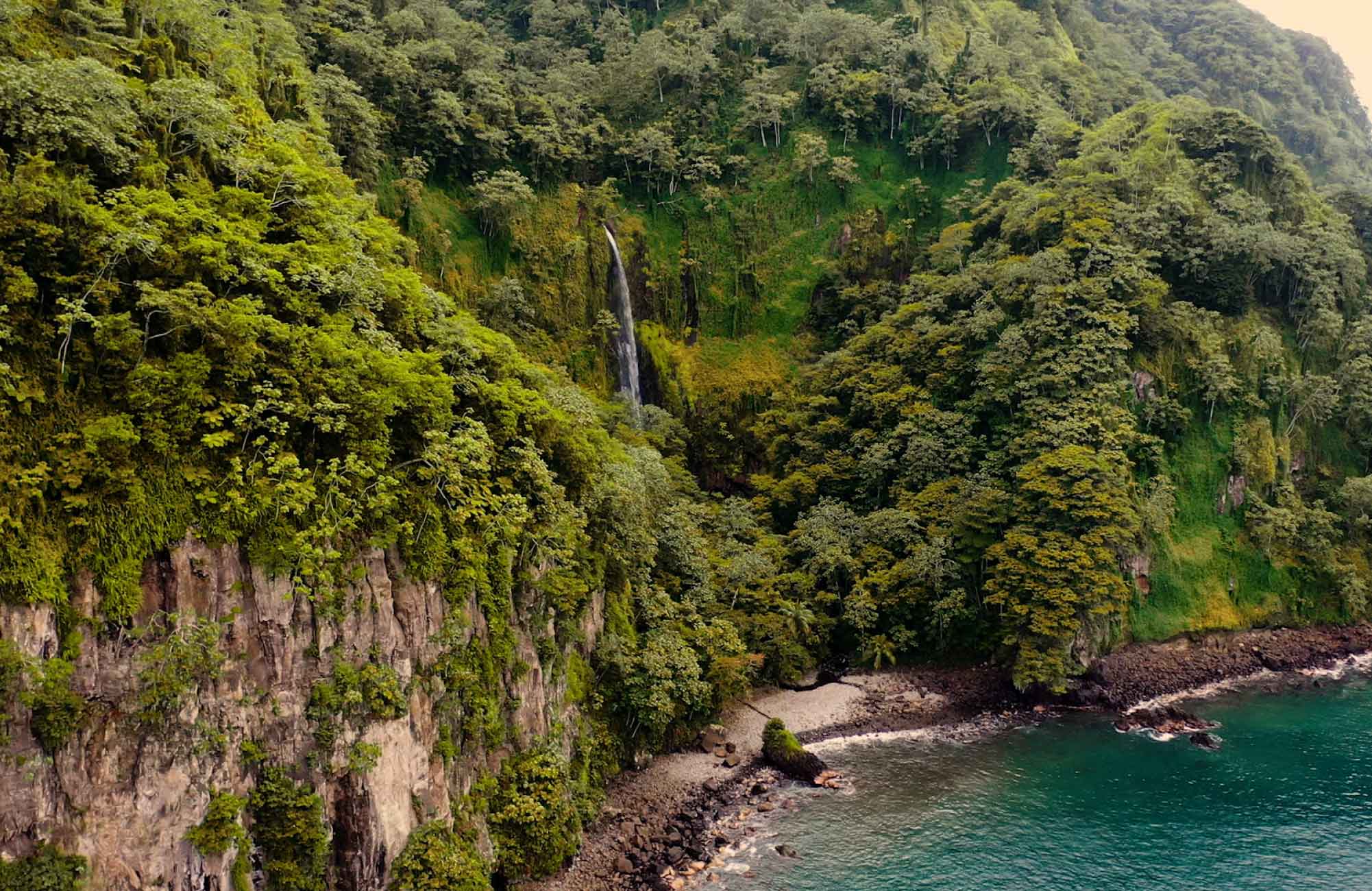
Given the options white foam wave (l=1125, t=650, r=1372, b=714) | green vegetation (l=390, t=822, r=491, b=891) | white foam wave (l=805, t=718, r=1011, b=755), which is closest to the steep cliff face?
green vegetation (l=390, t=822, r=491, b=891)

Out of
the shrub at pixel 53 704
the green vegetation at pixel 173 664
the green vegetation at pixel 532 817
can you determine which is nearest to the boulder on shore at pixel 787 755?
the green vegetation at pixel 532 817

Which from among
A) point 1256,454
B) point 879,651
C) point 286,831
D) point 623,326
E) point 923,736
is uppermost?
point 623,326

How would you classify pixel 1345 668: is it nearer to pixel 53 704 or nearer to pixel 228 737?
pixel 228 737

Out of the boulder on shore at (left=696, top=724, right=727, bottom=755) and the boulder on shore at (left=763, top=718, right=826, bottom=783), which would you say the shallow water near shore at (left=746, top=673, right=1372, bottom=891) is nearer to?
the boulder on shore at (left=763, top=718, right=826, bottom=783)

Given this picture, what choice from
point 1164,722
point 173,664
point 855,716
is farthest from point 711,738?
point 173,664

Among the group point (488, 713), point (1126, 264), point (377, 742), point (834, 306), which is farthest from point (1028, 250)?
point (377, 742)
